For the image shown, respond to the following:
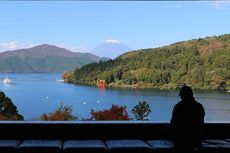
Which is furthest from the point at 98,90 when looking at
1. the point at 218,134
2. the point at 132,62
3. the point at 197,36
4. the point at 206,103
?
the point at 218,134

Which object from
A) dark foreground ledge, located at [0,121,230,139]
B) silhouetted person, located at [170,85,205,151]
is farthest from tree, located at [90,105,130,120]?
silhouetted person, located at [170,85,205,151]

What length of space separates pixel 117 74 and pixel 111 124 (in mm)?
41421

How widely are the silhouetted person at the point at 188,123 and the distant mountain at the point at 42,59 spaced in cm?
6083

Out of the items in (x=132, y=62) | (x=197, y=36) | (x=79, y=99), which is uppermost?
(x=197, y=36)

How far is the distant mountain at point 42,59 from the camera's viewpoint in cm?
6479

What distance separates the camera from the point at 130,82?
4416cm

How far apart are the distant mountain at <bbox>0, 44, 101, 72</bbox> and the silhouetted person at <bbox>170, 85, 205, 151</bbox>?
60.8m

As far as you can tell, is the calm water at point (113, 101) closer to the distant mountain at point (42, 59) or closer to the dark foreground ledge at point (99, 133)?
the distant mountain at point (42, 59)

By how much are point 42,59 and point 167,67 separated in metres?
40.7

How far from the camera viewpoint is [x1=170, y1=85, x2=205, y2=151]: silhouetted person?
2607mm

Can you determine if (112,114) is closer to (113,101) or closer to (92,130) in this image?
(92,130)

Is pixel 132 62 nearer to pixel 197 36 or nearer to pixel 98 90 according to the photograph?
pixel 98 90

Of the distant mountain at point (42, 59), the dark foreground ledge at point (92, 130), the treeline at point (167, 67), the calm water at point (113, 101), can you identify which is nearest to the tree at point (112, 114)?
the calm water at point (113, 101)

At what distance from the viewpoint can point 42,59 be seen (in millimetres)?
78250
